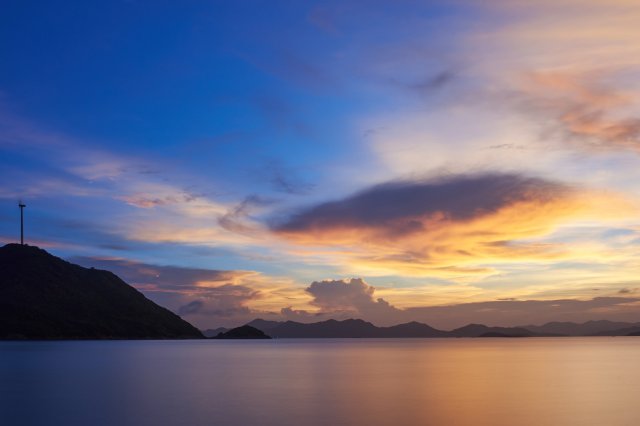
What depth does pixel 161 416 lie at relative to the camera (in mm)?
54594

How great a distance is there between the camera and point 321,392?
74.8 m

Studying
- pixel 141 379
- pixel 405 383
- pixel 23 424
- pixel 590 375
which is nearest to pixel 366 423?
pixel 23 424

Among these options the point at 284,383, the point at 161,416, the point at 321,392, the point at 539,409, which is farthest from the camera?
the point at 284,383

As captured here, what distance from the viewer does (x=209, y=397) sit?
227 feet

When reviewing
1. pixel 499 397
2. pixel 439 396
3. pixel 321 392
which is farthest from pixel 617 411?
pixel 321 392

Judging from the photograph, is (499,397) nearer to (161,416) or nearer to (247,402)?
(247,402)

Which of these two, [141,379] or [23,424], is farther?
[141,379]

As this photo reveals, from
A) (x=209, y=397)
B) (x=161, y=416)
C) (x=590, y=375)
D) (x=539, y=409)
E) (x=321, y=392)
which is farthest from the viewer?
(x=590, y=375)

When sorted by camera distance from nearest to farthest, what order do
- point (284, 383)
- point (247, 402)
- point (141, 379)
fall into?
point (247, 402), point (284, 383), point (141, 379)

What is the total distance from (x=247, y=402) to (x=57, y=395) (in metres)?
25.7

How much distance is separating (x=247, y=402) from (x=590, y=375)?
70.5 metres

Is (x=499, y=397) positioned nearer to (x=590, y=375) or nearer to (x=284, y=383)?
(x=284, y=383)

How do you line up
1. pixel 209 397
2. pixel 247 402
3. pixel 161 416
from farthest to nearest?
1. pixel 209 397
2. pixel 247 402
3. pixel 161 416

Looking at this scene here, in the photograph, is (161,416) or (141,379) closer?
(161,416)
